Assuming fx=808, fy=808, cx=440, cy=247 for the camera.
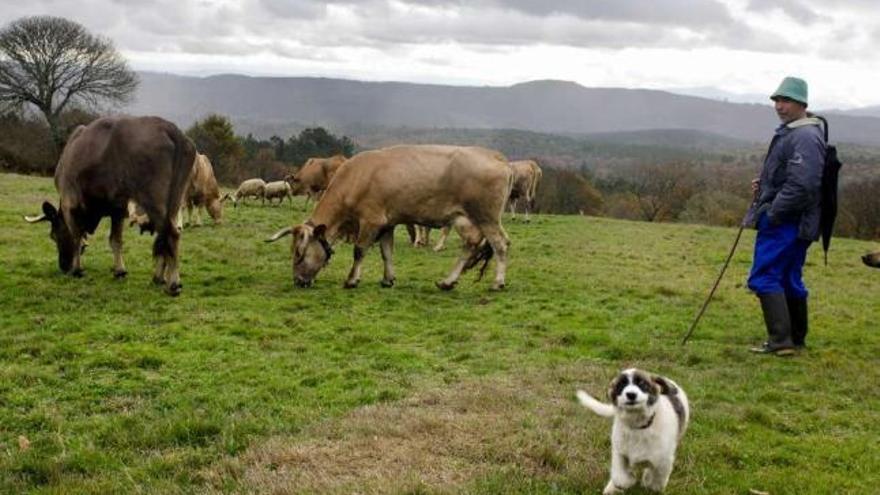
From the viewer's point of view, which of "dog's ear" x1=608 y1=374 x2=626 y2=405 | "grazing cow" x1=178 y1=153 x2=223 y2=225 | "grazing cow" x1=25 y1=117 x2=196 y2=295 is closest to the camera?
"dog's ear" x1=608 y1=374 x2=626 y2=405

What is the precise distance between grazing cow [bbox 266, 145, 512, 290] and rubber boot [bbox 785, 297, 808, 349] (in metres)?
5.90

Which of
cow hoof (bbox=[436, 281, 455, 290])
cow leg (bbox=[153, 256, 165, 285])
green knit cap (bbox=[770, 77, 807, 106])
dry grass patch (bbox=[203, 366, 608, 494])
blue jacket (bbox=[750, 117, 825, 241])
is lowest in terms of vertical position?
cow hoof (bbox=[436, 281, 455, 290])

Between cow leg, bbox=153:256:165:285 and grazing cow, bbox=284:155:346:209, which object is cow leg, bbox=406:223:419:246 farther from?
grazing cow, bbox=284:155:346:209

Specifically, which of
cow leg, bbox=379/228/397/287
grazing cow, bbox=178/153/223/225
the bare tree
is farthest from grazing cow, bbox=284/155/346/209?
the bare tree

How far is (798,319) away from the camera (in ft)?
35.4

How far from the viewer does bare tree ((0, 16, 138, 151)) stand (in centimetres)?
6119

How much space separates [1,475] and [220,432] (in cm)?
A: 169

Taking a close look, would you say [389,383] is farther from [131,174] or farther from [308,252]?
[131,174]

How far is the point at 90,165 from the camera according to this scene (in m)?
13.2

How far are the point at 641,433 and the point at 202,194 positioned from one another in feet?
66.6

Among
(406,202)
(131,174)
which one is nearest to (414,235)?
(406,202)

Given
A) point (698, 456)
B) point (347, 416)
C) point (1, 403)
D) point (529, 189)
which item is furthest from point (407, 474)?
point (529, 189)

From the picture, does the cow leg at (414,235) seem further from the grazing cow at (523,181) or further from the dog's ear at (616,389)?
the dog's ear at (616,389)

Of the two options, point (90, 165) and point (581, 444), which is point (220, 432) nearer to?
point (581, 444)
